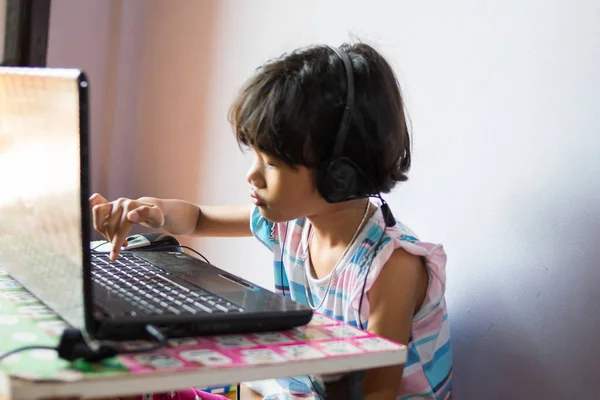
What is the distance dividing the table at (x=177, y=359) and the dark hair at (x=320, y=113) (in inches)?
8.1

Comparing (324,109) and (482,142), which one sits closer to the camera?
(324,109)

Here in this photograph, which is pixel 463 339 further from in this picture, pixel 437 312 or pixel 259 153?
pixel 259 153

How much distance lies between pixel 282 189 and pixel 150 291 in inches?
8.7

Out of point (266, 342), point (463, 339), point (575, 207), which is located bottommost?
point (463, 339)

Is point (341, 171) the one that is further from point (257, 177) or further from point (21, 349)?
point (21, 349)

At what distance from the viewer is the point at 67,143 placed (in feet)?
2.01

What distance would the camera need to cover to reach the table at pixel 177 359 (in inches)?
21.3

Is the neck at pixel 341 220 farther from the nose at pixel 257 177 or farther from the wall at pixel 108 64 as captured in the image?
the wall at pixel 108 64

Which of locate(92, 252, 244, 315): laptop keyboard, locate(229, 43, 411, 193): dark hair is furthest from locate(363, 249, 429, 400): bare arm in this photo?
locate(92, 252, 244, 315): laptop keyboard

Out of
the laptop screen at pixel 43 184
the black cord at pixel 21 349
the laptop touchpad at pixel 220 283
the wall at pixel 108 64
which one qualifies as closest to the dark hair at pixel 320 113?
the laptop touchpad at pixel 220 283

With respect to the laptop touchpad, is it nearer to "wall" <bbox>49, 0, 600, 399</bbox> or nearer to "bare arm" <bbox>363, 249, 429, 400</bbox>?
"bare arm" <bbox>363, 249, 429, 400</bbox>

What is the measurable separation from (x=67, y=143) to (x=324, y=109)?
Result: 0.34 metres

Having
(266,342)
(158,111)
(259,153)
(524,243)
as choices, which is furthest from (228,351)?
(158,111)

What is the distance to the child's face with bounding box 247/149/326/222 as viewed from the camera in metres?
0.90
